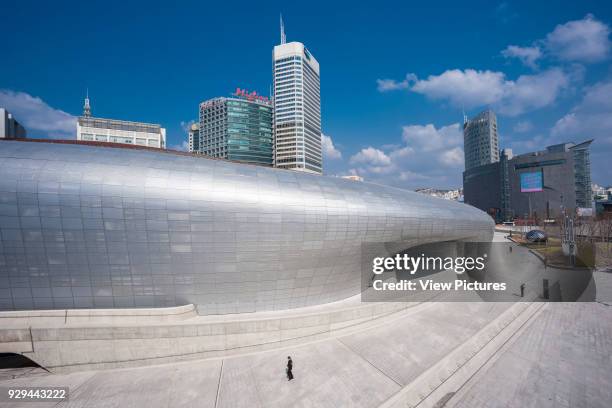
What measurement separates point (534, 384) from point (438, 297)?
370 inches

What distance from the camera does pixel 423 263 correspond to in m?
23.1

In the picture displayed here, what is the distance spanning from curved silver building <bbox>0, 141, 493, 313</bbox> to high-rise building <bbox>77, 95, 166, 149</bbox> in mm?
87497

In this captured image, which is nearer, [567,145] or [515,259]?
[515,259]

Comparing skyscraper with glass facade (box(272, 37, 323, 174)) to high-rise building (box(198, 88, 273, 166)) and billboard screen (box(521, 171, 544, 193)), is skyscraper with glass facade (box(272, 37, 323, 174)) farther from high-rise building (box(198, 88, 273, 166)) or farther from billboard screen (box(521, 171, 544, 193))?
billboard screen (box(521, 171, 544, 193))

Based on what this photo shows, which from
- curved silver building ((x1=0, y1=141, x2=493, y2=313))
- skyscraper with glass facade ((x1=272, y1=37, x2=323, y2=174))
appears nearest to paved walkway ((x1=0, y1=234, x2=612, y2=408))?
curved silver building ((x1=0, y1=141, x2=493, y2=313))

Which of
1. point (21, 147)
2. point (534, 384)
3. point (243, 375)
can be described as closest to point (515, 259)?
point (534, 384)

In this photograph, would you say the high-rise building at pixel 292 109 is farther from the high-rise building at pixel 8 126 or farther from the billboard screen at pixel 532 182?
the billboard screen at pixel 532 182

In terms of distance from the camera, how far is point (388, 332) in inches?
583

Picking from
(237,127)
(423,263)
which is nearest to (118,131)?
(237,127)

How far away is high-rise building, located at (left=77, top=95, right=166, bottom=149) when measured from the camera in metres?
90.0

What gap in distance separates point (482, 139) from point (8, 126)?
638 feet

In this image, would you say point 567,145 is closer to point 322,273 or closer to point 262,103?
point 262,103

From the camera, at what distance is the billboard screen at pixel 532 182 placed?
315ft

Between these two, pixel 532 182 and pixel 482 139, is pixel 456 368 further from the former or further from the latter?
pixel 482 139
